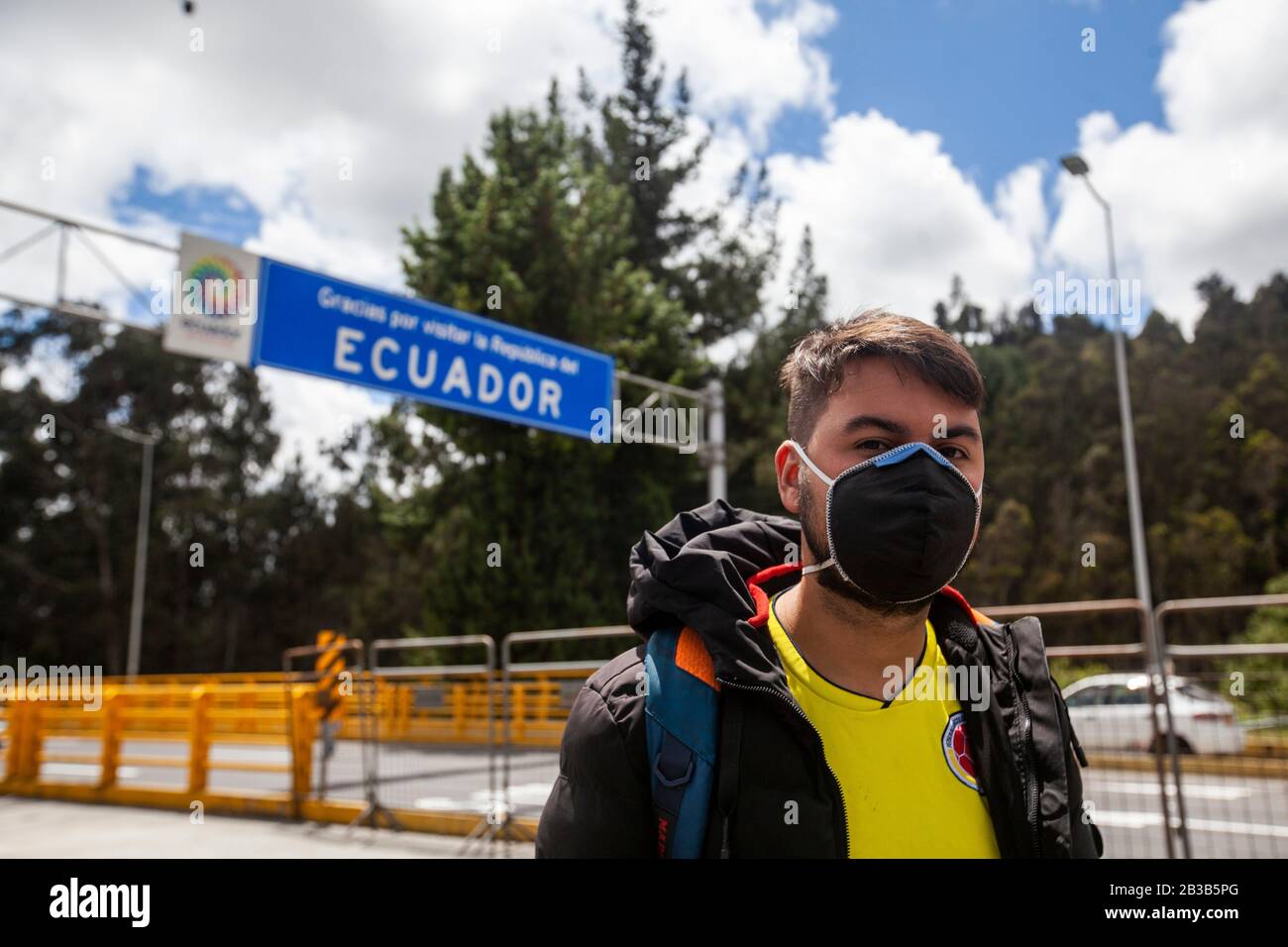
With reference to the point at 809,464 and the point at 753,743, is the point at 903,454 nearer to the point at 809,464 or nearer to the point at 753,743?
the point at 809,464

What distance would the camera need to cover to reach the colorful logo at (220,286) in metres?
8.97

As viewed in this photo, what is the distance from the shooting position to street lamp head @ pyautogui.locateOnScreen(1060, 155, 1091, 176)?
1651 centimetres

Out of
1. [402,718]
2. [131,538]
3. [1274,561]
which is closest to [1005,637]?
[402,718]

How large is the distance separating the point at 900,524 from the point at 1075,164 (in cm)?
1737

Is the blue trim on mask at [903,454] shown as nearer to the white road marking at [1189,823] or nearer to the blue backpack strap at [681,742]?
the blue backpack strap at [681,742]

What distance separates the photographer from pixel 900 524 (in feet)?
5.70

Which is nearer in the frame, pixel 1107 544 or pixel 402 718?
pixel 402 718

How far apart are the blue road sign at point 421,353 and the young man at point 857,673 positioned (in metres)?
7.99

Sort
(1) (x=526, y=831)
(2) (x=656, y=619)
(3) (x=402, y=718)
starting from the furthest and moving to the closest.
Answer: (3) (x=402, y=718) < (1) (x=526, y=831) < (2) (x=656, y=619)

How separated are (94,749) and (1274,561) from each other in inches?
1439

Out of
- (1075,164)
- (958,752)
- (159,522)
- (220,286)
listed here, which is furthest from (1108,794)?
(159,522)

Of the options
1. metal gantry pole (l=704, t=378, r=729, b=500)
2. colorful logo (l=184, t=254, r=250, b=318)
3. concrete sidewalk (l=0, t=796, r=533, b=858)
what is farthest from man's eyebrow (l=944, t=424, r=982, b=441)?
metal gantry pole (l=704, t=378, r=729, b=500)

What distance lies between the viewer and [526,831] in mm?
7590

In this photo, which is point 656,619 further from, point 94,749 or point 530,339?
point 94,749
